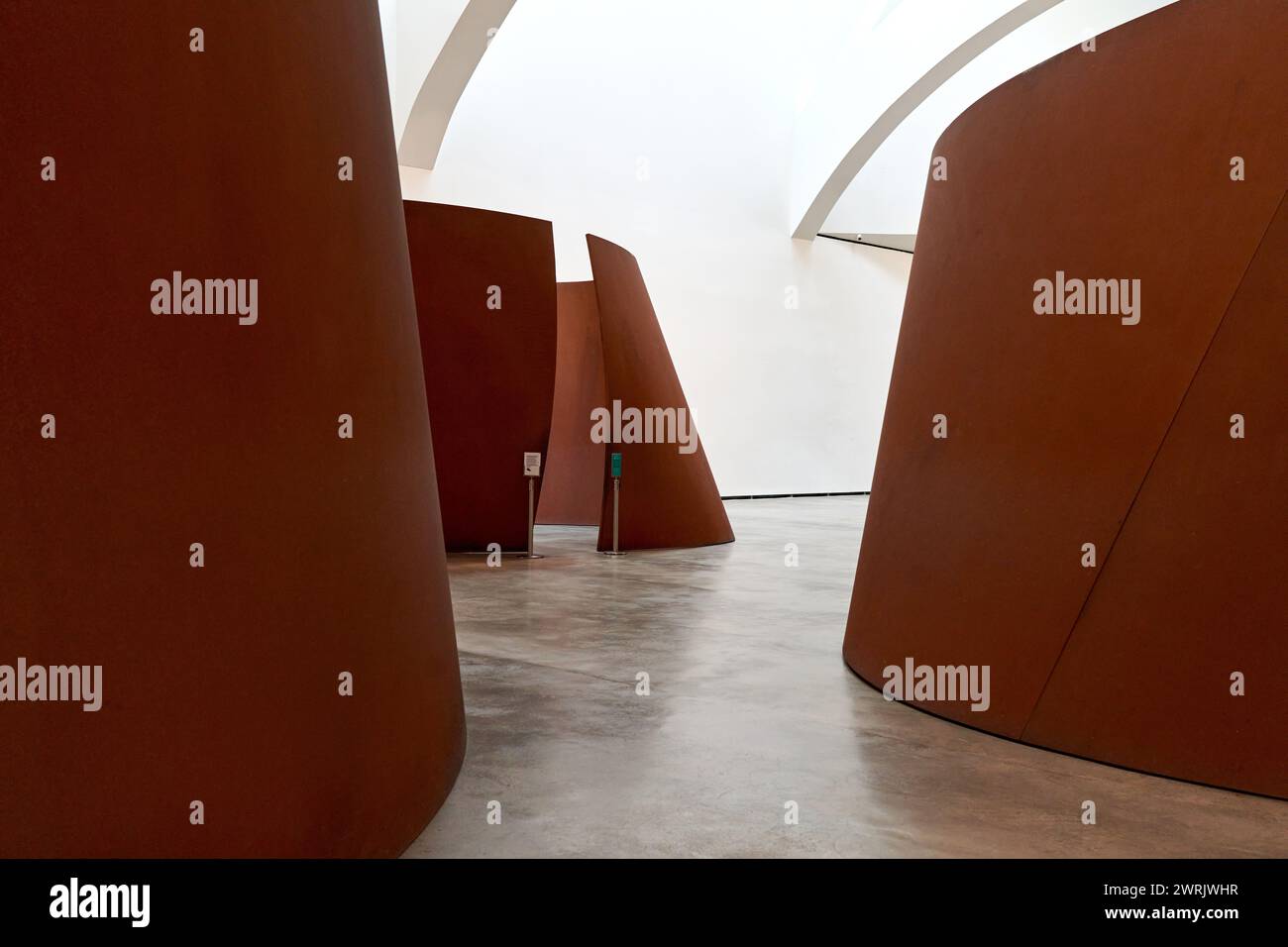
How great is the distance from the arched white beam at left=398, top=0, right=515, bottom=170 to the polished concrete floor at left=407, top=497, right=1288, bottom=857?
9.59 metres

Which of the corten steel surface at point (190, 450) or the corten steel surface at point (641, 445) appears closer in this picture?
the corten steel surface at point (190, 450)

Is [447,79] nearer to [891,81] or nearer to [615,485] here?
[615,485]

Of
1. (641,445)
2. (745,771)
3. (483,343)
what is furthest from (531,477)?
(745,771)

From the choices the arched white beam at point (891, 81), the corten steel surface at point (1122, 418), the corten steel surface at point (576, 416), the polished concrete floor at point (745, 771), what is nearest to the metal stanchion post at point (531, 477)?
the corten steel surface at point (576, 416)

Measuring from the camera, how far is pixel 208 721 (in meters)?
2.09

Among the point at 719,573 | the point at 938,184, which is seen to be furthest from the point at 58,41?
the point at 719,573

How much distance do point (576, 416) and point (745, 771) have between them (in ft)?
33.5

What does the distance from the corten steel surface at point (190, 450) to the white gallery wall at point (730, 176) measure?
530 inches

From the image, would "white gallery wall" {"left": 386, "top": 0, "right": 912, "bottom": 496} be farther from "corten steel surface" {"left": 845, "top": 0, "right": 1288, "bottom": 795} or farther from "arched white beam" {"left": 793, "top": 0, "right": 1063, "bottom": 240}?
"corten steel surface" {"left": 845, "top": 0, "right": 1288, "bottom": 795}

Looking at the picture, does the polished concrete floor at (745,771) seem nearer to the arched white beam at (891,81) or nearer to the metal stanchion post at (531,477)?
the metal stanchion post at (531,477)

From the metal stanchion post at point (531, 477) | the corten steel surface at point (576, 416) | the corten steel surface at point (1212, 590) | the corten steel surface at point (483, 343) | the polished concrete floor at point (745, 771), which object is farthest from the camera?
the corten steel surface at point (576, 416)

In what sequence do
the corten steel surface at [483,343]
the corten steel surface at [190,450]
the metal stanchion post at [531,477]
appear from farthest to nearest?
1. the metal stanchion post at [531,477]
2. the corten steel surface at [483,343]
3. the corten steel surface at [190,450]

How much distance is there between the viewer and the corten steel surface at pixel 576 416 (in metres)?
13.3
